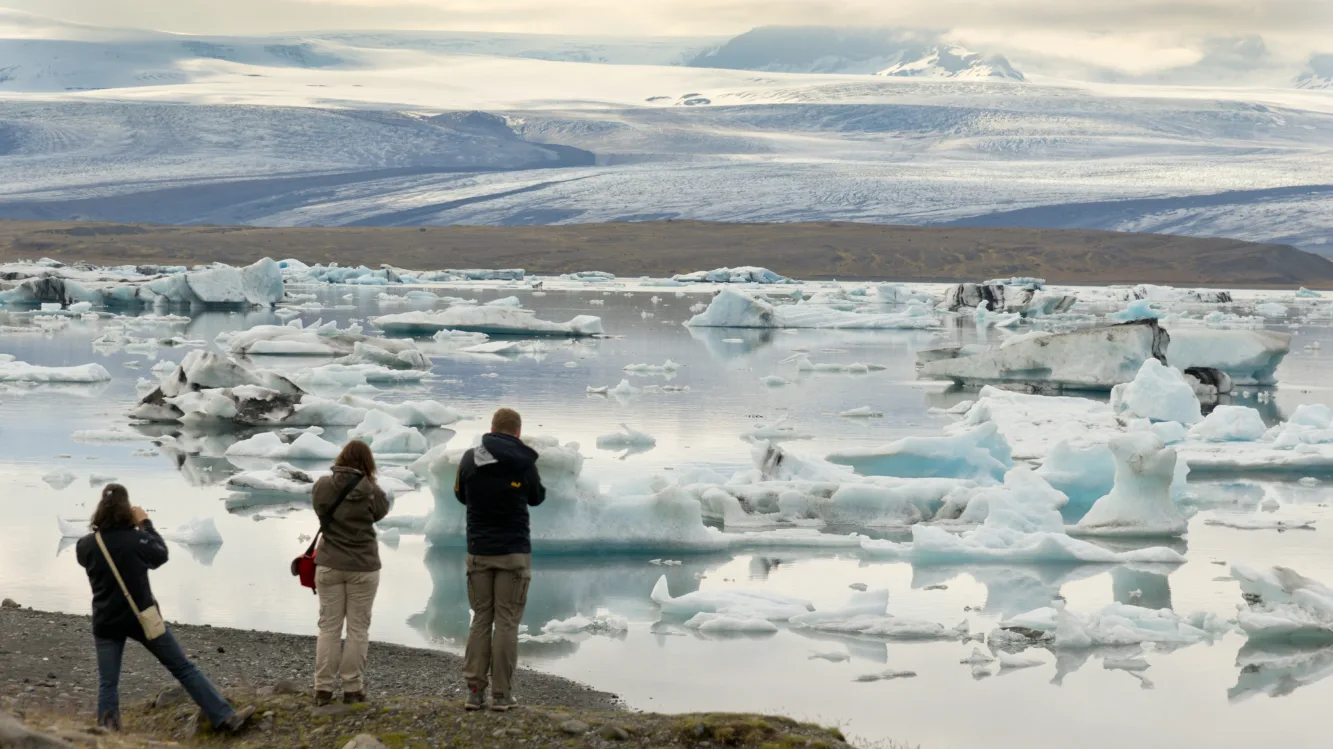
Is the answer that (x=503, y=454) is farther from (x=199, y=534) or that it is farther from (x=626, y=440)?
(x=626, y=440)

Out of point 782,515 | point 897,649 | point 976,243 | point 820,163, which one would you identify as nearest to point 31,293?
point 782,515

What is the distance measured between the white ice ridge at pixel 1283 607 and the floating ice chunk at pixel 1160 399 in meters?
7.28

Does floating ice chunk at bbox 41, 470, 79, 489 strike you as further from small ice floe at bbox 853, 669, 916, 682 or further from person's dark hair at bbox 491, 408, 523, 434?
person's dark hair at bbox 491, 408, 523, 434

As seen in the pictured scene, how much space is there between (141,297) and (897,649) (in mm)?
29746

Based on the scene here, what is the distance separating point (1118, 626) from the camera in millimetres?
7496

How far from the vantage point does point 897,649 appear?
729cm

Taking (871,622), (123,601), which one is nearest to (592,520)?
(871,622)

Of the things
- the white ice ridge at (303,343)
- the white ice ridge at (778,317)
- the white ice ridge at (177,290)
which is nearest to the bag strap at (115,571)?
→ the white ice ridge at (303,343)

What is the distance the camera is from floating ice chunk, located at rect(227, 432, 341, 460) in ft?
40.1

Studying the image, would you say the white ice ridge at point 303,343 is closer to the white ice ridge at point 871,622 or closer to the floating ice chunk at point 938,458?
the floating ice chunk at point 938,458

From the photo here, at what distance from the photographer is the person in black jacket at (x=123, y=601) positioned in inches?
195

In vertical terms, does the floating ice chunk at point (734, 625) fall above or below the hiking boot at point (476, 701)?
above

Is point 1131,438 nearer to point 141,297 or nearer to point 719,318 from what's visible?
point 719,318

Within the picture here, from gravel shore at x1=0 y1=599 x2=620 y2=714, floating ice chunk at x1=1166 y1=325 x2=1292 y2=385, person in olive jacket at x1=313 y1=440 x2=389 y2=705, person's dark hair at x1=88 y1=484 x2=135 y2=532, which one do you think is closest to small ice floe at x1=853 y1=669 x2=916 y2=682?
gravel shore at x1=0 y1=599 x2=620 y2=714
